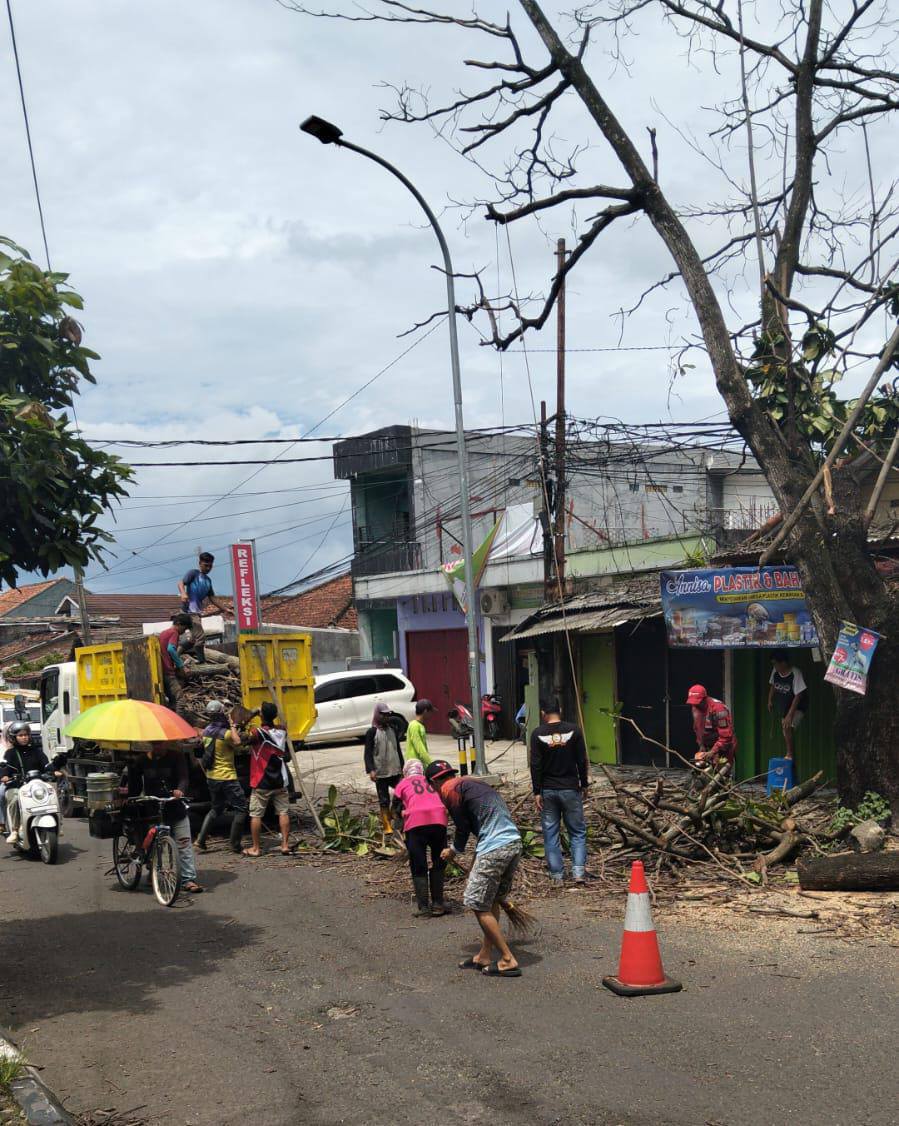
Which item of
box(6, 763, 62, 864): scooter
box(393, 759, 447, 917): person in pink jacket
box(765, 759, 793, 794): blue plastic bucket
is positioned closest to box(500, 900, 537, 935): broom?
box(393, 759, 447, 917): person in pink jacket

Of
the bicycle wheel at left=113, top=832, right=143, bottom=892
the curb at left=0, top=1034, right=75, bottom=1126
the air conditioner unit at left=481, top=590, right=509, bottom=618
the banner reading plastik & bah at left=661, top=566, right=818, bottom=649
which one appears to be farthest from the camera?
the air conditioner unit at left=481, top=590, right=509, bottom=618

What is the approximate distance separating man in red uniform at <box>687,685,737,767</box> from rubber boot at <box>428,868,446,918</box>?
3.84 m

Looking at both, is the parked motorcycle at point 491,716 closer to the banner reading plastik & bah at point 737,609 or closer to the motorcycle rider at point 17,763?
the banner reading plastik & bah at point 737,609

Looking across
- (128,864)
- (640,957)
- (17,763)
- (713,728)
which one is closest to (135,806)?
(128,864)

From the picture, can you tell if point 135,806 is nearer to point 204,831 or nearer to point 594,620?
point 204,831

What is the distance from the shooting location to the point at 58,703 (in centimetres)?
1856

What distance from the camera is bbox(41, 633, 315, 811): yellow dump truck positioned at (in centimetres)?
1412

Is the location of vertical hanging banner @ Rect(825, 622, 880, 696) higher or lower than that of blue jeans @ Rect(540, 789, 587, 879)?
higher

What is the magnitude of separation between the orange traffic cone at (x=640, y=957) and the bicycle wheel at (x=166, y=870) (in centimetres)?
469

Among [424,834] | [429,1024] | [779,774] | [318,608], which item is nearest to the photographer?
[429,1024]

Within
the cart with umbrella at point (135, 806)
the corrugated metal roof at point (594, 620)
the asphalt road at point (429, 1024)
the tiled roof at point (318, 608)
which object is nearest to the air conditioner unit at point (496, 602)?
the corrugated metal roof at point (594, 620)

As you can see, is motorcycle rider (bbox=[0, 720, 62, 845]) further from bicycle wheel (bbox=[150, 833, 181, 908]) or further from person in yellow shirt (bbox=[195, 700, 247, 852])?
bicycle wheel (bbox=[150, 833, 181, 908])

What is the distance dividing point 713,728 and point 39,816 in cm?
819

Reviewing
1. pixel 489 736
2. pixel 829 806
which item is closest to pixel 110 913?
pixel 829 806
